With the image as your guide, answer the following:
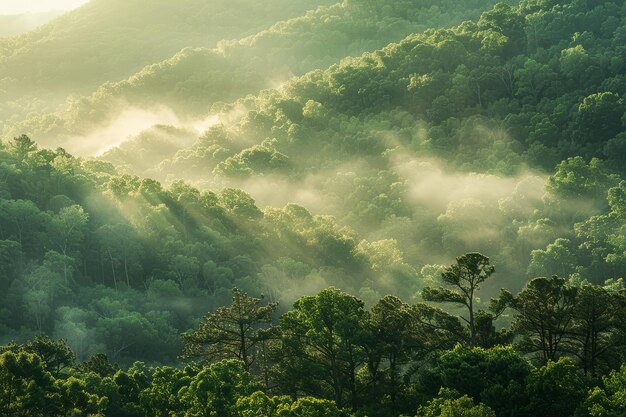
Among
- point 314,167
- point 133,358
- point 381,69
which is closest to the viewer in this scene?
point 133,358

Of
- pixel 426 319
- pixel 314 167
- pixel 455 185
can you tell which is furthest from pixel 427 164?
pixel 426 319

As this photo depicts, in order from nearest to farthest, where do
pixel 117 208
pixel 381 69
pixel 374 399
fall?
pixel 374 399, pixel 117 208, pixel 381 69

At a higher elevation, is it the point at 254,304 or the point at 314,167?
the point at 314,167

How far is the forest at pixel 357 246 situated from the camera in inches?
2264

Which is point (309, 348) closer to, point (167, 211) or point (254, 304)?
point (254, 304)

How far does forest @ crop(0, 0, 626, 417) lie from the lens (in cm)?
5750

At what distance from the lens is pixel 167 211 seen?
124812mm

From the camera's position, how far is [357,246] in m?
134

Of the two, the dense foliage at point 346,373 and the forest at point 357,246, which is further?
the forest at point 357,246

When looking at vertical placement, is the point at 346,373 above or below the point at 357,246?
below

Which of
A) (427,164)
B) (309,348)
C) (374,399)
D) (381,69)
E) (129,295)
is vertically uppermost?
(381,69)

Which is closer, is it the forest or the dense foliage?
the dense foliage

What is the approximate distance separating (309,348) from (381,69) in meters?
129

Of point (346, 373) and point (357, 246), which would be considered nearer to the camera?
point (346, 373)
